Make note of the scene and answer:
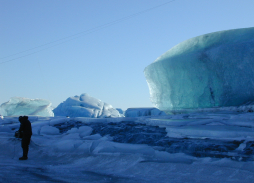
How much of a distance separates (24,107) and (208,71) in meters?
16.6

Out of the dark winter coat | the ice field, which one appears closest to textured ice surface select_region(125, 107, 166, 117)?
the ice field

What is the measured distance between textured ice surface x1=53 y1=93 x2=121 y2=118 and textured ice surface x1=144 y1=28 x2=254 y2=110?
758 cm

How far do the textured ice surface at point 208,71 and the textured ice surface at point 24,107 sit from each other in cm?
1313

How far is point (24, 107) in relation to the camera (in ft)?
71.5

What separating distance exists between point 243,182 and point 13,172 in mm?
2878

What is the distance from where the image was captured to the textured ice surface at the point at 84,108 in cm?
1860

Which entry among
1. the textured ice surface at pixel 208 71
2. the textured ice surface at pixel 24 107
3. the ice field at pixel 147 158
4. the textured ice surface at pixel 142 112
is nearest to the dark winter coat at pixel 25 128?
the ice field at pixel 147 158

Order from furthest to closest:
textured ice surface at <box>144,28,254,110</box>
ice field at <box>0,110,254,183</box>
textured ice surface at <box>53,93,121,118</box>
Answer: textured ice surface at <box>53,93,121,118</box>
textured ice surface at <box>144,28,254,110</box>
ice field at <box>0,110,254,183</box>

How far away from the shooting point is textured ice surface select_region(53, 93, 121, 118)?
18.6m

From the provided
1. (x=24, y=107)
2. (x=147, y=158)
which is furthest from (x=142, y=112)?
(x=24, y=107)

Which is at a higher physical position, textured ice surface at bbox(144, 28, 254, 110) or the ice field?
textured ice surface at bbox(144, 28, 254, 110)

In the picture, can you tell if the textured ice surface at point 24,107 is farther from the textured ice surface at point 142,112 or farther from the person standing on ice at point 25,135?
the person standing on ice at point 25,135

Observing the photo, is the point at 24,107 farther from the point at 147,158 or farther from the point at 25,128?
the point at 147,158

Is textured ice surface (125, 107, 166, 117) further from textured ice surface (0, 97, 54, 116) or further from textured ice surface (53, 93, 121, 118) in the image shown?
textured ice surface (0, 97, 54, 116)
